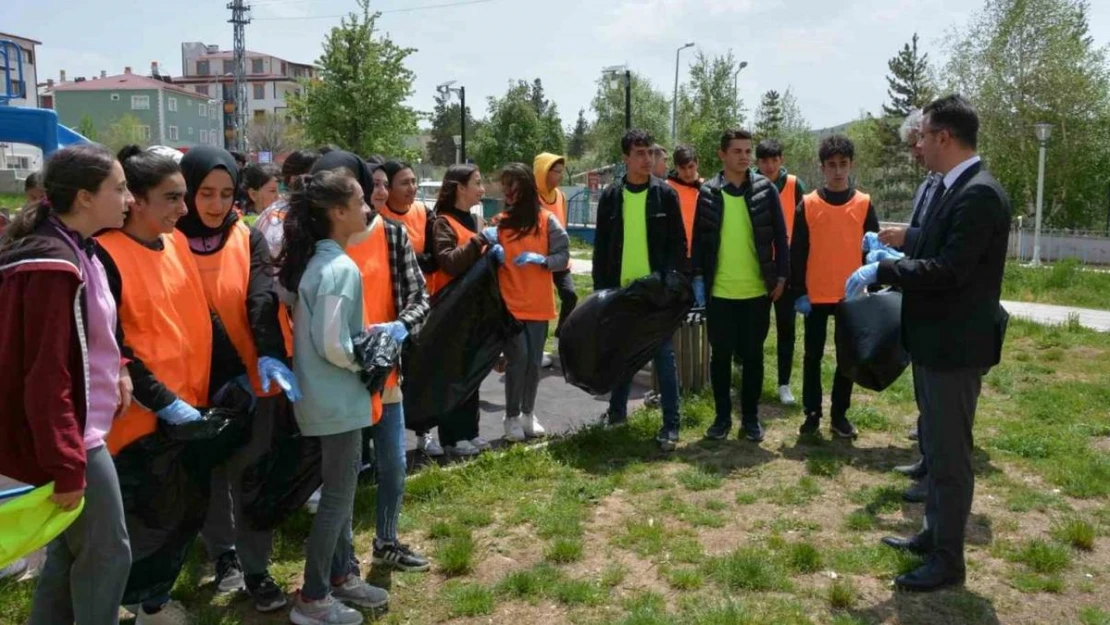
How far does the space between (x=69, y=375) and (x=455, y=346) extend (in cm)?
300

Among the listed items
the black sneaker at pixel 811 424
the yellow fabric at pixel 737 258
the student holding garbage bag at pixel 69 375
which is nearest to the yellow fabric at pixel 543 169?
the yellow fabric at pixel 737 258

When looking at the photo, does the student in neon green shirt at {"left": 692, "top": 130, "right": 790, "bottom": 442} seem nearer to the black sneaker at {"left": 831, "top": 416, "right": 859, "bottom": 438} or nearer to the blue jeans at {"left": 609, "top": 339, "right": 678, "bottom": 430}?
the blue jeans at {"left": 609, "top": 339, "right": 678, "bottom": 430}

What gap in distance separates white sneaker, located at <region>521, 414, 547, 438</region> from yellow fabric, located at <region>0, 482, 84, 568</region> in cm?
385

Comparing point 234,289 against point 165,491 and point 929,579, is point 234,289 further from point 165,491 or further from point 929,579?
point 929,579

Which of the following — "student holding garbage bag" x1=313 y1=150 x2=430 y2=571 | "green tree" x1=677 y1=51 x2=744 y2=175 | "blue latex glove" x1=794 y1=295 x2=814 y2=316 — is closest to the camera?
"student holding garbage bag" x1=313 y1=150 x2=430 y2=571

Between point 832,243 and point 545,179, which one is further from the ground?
point 545,179

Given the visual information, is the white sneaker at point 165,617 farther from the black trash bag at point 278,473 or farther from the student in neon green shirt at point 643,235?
the student in neon green shirt at point 643,235

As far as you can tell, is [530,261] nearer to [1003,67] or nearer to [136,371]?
[136,371]

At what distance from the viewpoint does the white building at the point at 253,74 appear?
95.7 meters

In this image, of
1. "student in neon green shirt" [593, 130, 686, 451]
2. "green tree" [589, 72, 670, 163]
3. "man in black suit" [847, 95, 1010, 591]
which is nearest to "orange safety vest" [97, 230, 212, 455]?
"man in black suit" [847, 95, 1010, 591]

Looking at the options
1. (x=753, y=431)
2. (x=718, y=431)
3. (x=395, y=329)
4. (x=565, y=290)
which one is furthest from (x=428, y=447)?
(x=395, y=329)

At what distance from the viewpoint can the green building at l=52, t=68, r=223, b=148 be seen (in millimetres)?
79875

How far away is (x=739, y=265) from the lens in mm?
5855

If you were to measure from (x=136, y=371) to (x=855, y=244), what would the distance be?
4.59 meters
